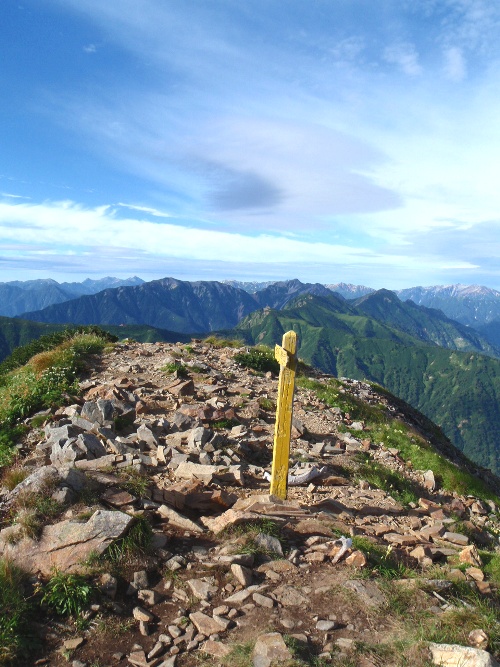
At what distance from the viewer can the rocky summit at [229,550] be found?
16.2 feet

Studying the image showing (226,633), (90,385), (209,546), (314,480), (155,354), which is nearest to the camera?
(226,633)

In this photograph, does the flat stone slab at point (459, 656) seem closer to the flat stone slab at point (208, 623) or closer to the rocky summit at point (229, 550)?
the rocky summit at point (229, 550)

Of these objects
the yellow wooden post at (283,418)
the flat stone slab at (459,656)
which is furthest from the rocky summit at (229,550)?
the yellow wooden post at (283,418)

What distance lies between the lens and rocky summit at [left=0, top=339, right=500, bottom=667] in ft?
16.2

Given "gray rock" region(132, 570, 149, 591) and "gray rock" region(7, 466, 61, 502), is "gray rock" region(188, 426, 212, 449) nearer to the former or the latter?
"gray rock" region(7, 466, 61, 502)

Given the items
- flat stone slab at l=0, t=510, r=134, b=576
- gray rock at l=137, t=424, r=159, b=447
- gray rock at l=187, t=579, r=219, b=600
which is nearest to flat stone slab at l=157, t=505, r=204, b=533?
flat stone slab at l=0, t=510, r=134, b=576

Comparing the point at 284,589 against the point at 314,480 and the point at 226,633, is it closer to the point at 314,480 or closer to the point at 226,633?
the point at 226,633

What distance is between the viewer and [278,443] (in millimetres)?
8742

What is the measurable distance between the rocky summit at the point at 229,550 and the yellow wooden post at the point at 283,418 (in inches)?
20.6

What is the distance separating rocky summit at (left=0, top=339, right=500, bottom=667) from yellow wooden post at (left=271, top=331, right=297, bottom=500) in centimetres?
52

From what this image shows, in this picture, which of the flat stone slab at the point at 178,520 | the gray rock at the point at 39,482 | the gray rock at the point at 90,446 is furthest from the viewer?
the gray rock at the point at 90,446

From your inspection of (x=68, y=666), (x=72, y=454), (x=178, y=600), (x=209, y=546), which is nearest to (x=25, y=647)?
(x=68, y=666)

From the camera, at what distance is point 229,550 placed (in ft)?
21.5

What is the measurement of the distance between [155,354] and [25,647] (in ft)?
53.4
